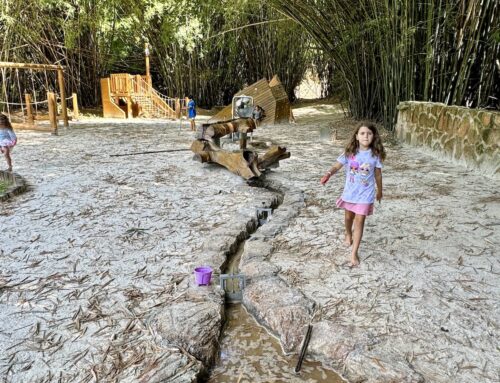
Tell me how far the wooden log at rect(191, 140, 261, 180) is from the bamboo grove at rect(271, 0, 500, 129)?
2.65 meters

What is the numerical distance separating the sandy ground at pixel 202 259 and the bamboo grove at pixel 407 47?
4.32 ft

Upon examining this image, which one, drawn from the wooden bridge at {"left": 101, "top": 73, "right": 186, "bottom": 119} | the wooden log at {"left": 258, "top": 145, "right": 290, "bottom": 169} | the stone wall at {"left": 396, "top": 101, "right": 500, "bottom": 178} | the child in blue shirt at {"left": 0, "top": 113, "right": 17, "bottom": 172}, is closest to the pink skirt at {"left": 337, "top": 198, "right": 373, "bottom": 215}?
the wooden log at {"left": 258, "top": 145, "right": 290, "bottom": 169}

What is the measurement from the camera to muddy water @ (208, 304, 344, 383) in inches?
68.4

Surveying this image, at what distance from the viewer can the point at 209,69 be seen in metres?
13.0

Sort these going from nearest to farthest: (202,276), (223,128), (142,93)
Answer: (202,276), (223,128), (142,93)

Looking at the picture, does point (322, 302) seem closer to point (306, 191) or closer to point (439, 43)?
point (306, 191)

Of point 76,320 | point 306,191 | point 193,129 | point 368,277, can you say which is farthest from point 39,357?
point 193,129

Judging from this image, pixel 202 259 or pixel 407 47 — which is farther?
pixel 407 47

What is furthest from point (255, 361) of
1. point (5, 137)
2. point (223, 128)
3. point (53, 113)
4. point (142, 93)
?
point (142, 93)

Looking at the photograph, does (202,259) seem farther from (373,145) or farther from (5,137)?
(5,137)

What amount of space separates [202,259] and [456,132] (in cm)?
391

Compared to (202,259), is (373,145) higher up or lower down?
higher up

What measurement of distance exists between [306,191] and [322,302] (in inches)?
80.7

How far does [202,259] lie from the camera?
2.63m
